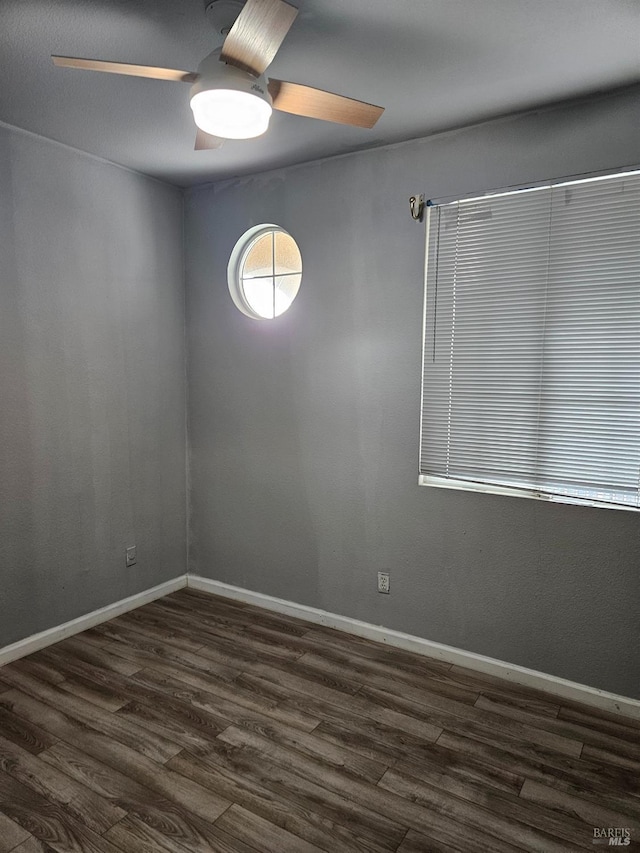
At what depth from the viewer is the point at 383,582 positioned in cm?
304

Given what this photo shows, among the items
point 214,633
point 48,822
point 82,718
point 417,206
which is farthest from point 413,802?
point 417,206

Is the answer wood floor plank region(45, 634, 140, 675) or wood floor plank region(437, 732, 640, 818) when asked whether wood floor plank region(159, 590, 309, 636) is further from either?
wood floor plank region(437, 732, 640, 818)

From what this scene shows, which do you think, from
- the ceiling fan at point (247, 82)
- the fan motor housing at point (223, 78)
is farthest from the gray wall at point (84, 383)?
the fan motor housing at point (223, 78)

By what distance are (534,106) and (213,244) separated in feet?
6.31

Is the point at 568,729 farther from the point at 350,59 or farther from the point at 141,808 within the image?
the point at 350,59

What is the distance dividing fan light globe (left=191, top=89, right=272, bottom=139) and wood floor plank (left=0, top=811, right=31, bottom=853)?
7.59 feet

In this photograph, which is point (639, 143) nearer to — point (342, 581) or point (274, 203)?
point (274, 203)

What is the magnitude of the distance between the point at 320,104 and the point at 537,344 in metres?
1.34

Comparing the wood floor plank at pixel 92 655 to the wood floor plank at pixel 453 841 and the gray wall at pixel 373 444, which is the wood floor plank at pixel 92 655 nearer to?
the gray wall at pixel 373 444

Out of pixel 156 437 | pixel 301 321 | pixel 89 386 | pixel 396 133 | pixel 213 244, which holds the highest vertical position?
pixel 396 133

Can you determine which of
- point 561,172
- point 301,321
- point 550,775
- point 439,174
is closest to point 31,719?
point 550,775

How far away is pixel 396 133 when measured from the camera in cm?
269

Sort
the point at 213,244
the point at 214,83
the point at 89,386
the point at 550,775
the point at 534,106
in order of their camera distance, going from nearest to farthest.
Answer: the point at 214,83
the point at 550,775
the point at 534,106
the point at 89,386
the point at 213,244

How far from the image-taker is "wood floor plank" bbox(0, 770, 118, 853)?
174 centimetres
